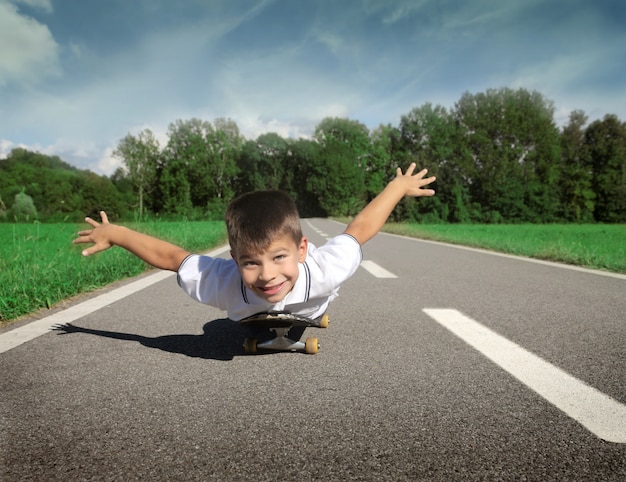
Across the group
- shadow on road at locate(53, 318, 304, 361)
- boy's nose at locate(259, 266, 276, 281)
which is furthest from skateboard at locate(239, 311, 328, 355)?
boy's nose at locate(259, 266, 276, 281)

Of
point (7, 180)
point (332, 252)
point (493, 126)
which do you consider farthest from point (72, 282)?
point (7, 180)

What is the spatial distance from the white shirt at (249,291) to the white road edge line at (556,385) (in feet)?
3.52

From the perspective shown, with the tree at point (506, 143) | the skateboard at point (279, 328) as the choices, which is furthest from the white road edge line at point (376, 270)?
the tree at point (506, 143)

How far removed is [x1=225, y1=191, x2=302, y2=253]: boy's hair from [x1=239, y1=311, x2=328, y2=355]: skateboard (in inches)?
17.6

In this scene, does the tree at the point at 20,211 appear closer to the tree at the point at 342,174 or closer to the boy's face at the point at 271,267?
the boy's face at the point at 271,267

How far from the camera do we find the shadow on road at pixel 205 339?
3133 millimetres

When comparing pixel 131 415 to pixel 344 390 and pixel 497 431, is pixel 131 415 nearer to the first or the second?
pixel 344 390

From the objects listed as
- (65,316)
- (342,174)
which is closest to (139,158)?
(342,174)

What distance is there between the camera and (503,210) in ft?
163

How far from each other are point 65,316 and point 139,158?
6234cm

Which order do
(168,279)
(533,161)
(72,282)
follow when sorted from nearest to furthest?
(72,282), (168,279), (533,161)

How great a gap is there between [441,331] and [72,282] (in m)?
4.23

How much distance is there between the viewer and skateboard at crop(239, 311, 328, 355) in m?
2.77

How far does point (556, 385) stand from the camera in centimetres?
241
